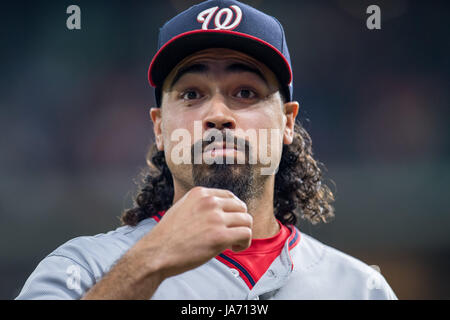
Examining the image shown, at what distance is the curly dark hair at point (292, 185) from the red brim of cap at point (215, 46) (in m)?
0.61

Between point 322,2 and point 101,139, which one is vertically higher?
point 322,2

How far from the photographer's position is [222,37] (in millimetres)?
1460

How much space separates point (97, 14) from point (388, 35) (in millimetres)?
3254

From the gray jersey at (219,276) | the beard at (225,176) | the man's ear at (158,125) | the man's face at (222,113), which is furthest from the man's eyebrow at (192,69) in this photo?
the gray jersey at (219,276)

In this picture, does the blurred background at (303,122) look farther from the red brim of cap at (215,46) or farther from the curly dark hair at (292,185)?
the red brim of cap at (215,46)

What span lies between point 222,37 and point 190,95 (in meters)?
0.24

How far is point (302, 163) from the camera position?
82.3 inches

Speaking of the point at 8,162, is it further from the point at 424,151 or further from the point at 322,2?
the point at 424,151

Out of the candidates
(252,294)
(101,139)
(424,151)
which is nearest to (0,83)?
(101,139)

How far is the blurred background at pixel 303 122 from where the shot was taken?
4.05 metres

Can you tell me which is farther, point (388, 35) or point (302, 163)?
point (388, 35)

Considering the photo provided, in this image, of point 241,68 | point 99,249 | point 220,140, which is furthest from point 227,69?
point 99,249

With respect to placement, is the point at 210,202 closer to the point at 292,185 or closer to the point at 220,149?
the point at 220,149

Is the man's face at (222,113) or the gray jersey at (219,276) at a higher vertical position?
the man's face at (222,113)
